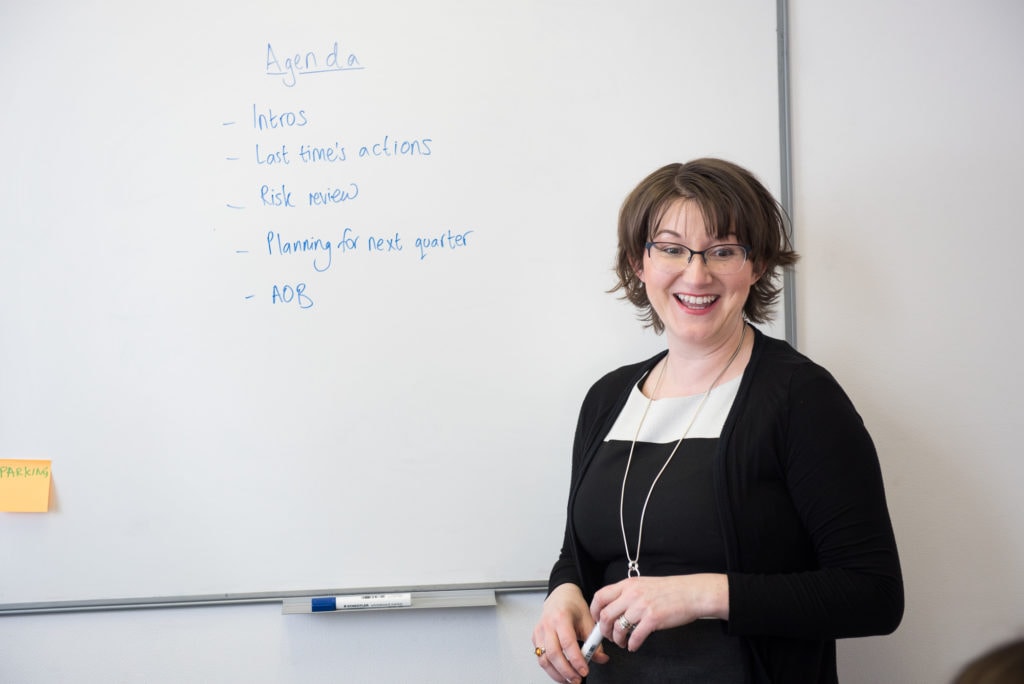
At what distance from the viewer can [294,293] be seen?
1385 mm

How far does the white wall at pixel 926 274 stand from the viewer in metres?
1.36

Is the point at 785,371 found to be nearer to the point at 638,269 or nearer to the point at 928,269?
the point at 638,269

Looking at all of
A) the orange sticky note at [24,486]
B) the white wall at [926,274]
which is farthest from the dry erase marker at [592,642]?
the orange sticky note at [24,486]

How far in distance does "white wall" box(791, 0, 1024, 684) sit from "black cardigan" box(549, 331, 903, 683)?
413mm

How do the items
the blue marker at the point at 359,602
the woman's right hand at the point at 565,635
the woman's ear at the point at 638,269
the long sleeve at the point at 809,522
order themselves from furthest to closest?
the blue marker at the point at 359,602 → the woman's ear at the point at 638,269 → the woman's right hand at the point at 565,635 → the long sleeve at the point at 809,522

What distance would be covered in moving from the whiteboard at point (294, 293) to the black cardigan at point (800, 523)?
407 mm

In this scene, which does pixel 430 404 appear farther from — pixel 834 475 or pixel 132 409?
pixel 834 475

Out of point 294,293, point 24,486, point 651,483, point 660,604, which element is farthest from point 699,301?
point 24,486

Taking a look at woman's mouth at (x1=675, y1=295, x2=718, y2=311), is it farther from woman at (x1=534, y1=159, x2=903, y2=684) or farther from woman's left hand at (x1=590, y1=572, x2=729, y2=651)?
woman's left hand at (x1=590, y1=572, x2=729, y2=651)

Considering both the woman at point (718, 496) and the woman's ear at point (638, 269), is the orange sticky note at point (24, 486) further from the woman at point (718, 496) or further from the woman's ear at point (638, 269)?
the woman's ear at point (638, 269)

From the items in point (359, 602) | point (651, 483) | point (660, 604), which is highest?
point (651, 483)

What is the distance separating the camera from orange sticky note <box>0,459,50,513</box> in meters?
1.38

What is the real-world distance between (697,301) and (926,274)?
1.84ft

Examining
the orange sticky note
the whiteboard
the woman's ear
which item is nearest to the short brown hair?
the woman's ear
